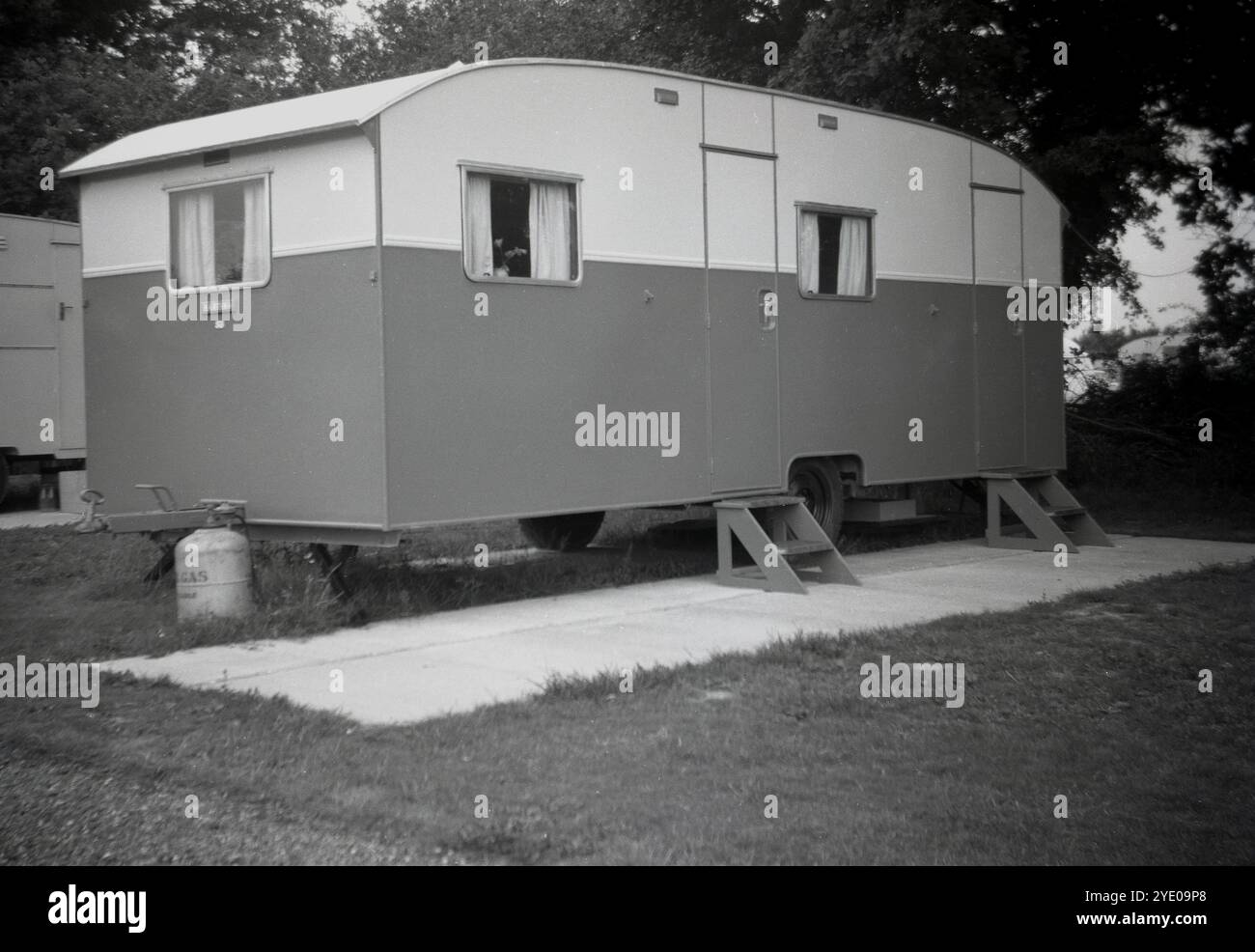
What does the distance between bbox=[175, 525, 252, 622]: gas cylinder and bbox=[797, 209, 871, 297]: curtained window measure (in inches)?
197

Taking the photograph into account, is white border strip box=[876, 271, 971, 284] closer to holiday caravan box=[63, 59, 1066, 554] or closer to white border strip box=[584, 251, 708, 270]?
holiday caravan box=[63, 59, 1066, 554]

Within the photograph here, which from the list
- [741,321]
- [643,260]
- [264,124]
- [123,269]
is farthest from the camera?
[741,321]

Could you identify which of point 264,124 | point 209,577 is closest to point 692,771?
point 209,577

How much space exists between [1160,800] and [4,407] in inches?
558

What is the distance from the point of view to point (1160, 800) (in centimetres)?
501

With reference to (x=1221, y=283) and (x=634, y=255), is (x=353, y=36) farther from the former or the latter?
(x=634, y=255)

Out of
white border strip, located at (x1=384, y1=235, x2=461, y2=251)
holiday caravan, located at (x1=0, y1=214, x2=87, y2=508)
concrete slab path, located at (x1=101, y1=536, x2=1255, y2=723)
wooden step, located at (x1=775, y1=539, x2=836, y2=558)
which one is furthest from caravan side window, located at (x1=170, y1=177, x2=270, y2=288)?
holiday caravan, located at (x1=0, y1=214, x2=87, y2=508)

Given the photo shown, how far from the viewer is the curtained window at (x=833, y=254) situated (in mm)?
11352

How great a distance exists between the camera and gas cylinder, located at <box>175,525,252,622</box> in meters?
8.37

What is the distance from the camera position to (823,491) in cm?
1191

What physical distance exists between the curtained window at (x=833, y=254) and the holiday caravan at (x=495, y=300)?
27mm

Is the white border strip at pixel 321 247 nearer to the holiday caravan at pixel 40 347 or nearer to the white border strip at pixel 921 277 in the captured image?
the white border strip at pixel 921 277

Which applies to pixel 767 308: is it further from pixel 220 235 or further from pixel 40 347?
pixel 40 347

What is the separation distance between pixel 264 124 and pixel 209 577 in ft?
9.26
